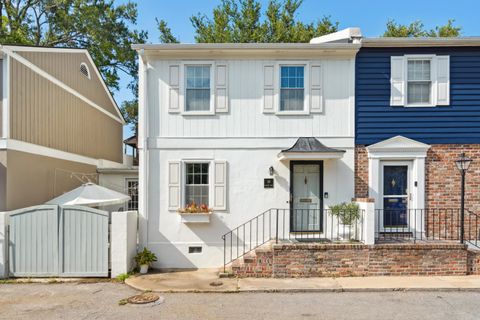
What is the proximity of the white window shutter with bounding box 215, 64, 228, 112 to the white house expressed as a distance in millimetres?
26

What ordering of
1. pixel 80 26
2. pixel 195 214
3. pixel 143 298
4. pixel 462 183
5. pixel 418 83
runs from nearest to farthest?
pixel 143 298, pixel 462 183, pixel 195 214, pixel 418 83, pixel 80 26

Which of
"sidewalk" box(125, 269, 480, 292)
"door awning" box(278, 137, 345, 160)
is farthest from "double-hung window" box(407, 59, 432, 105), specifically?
"sidewalk" box(125, 269, 480, 292)

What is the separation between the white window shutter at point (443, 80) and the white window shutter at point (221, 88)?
556 centimetres

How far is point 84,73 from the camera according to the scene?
12.4 metres

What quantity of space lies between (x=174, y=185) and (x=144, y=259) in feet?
6.31

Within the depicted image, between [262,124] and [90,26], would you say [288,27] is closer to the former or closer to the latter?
[90,26]

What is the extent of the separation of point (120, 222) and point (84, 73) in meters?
7.47

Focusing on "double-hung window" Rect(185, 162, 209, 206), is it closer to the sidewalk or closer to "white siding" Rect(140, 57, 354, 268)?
"white siding" Rect(140, 57, 354, 268)

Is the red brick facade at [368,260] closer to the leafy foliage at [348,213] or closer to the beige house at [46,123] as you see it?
the leafy foliage at [348,213]

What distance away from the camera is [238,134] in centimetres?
852

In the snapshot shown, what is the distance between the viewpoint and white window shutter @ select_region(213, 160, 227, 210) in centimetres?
838

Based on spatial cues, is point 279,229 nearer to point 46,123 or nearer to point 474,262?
point 474,262

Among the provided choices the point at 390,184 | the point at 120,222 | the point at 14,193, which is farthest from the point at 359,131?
the point at 14,193

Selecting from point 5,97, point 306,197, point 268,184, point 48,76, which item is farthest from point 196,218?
point 48,76
